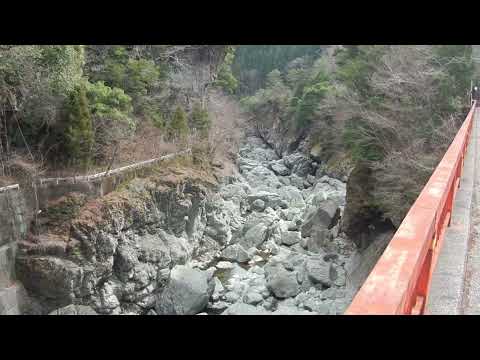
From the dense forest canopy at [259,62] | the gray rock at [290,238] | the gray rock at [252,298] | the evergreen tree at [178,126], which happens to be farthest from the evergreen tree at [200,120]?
the dense forest canopy at [259,62]

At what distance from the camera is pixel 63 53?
10594mm

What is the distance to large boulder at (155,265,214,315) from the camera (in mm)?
11938

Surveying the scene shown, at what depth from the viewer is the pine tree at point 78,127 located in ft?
38.0

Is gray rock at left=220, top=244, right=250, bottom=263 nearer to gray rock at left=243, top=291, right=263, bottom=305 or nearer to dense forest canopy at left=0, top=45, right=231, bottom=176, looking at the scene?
gray rock at left=243, top=291, right=263, bottom=305

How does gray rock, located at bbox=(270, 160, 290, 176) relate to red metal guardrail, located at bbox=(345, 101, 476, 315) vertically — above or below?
below

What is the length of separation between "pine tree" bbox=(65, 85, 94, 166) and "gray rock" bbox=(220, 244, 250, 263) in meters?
7.50

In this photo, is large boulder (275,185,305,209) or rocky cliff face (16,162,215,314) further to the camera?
large boulder (275,185,305,209)

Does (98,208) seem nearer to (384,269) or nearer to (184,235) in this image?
(184,235)

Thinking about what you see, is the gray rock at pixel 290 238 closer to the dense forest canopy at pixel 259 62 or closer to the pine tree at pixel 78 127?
the pine tree at pixel 78 127

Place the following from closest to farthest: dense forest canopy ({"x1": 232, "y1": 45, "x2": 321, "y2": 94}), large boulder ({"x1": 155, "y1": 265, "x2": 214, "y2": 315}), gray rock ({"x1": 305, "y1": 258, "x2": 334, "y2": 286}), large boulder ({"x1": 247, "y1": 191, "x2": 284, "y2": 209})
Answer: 1. large boulder ({"x1": 155, "y1": 265, "x2": 214, "y2": 315})
2. gray rock ({"x1": 305, "y1": 258, "x2": 334, "y2": 286})
3. large boulder ({"x1": 247, "y1": 191, "x2": 284, "y2": 209})
4. dense forest canopy ({"x1": 232, "y1": 45, "x2": 321, "y2": 94})

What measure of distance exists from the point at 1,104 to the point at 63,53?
2.35 meters

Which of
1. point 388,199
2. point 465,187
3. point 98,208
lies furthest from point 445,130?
point 98,208

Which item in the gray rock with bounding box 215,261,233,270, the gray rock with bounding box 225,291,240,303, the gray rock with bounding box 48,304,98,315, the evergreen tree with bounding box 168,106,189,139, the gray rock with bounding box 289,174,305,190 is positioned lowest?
the gray rock with bounding box 225,291,240,303

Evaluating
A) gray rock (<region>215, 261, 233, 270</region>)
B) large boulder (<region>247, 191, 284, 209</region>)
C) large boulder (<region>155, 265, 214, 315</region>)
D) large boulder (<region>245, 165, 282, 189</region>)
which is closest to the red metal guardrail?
large boulder (<region>155, 265, 214, 315</region>)
